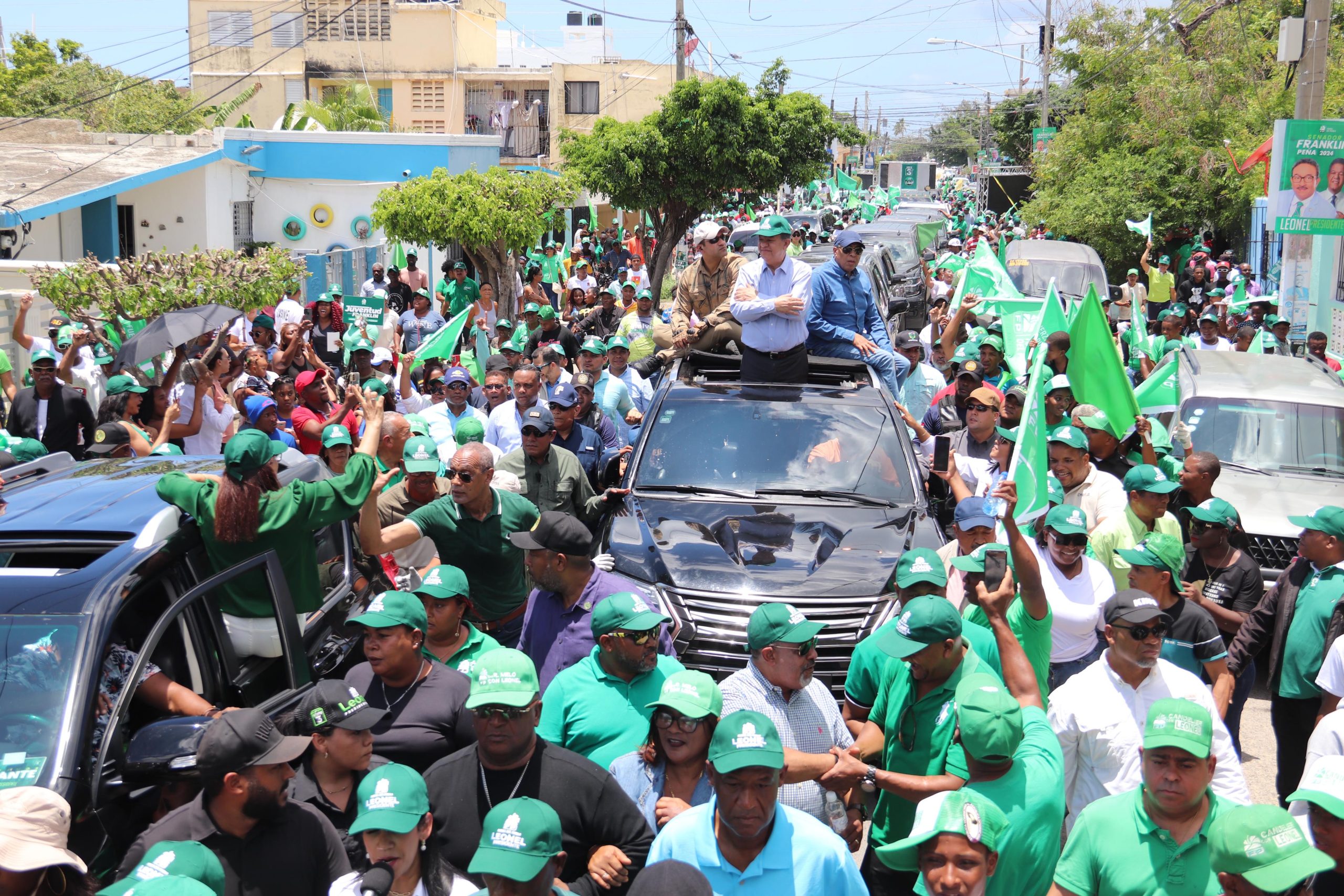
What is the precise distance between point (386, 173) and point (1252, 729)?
28948 mm

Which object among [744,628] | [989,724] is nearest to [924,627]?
[989,724]

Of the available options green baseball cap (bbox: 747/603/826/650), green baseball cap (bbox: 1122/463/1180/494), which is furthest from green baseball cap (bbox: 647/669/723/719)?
green baseball cap (bbox: 1122/463/1180/494)

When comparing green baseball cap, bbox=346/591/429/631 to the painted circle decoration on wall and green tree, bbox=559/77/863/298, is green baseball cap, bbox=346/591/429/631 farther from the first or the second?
the painted circle decoration on wall

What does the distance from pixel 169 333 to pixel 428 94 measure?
45.0m

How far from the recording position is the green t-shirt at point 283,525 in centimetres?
467

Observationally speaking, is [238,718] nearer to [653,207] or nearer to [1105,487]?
[1105,487]

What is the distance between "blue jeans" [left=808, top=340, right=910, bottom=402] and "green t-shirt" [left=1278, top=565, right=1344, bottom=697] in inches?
138

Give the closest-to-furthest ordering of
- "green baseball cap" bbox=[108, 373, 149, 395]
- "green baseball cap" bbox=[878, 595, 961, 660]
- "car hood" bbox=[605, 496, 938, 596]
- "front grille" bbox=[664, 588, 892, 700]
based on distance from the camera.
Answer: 1. "green baseball cap" bbox=[878, 595, 961, 660]
2. "front grille" bbox=[664, 588, 892, 700]
3. "car hood" bbox=[605, 496, 938, 596]
4. "green baseball cap" bbox=[108, 373, 149, 395]

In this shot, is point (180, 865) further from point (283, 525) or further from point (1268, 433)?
point (1268, 433)

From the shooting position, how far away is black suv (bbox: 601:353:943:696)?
5871mm

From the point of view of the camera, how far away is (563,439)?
817 centimetres

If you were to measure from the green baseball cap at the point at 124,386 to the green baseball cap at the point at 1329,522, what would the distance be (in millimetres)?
6599

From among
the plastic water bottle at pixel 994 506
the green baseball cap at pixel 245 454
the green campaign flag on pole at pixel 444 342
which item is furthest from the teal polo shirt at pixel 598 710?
the green campaign flag on pole at pixel 444 342

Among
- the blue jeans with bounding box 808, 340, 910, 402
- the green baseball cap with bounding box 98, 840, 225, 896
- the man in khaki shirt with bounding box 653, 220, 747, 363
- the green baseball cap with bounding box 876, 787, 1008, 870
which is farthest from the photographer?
the blue jeans with bounding box 808, 340, 910, 402
